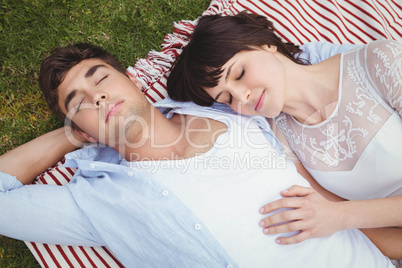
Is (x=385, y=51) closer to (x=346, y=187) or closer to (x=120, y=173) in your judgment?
(x=346, y=187)

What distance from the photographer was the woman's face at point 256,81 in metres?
1.90

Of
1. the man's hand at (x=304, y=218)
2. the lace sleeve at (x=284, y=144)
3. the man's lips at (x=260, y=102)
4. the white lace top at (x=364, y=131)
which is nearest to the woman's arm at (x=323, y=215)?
the man's hand at (x=304, y=218)

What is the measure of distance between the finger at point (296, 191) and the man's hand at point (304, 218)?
32 millimetres

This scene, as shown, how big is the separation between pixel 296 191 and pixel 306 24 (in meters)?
1.56

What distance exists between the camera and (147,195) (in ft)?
6.36

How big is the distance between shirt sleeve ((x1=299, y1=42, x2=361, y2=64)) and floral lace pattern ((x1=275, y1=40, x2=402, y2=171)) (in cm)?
35

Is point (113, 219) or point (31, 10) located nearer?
point (113, 219)

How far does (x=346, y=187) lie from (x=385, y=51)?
2.82 ft

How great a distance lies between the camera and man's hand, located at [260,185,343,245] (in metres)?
1.82

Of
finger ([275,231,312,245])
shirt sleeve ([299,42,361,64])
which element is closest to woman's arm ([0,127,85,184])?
finger ([275,231,312,245])

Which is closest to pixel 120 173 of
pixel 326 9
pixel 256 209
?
pixel 256 209

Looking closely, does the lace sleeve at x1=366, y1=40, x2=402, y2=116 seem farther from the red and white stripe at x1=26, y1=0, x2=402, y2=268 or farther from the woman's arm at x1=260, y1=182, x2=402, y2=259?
the red and white stripe at x1=26, y1=0, x2=402, y2=268

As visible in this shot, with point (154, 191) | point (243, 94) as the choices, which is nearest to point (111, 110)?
point (154, 191)

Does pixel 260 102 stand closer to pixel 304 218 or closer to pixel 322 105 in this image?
pixel 322 105
